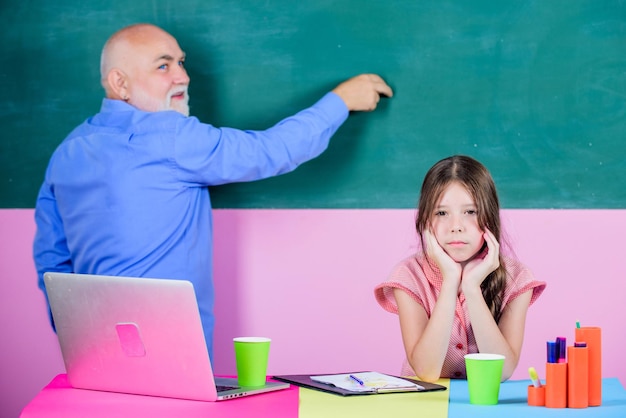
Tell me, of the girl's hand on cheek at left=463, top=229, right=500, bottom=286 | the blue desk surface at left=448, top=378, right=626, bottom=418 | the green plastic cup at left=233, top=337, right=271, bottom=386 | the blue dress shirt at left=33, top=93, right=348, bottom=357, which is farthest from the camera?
the blue dress shirt at left=33, top=93, right=348, bottom=357

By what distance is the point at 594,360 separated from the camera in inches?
63.4

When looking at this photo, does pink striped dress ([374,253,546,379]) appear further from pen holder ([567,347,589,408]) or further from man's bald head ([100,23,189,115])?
man's bald head ([100,23,189,115])

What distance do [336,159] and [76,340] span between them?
1.31 metres

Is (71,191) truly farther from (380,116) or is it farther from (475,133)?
(475,133)

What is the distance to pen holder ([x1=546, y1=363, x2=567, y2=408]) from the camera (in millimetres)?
1577

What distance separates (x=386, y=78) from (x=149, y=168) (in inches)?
32.1

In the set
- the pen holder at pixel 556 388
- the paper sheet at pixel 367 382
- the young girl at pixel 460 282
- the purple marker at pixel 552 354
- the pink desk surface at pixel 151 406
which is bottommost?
the pink desk surface at pixel 151 406

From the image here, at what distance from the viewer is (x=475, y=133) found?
2.82 metres

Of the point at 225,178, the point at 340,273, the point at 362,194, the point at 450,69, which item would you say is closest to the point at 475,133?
the point at 450,69

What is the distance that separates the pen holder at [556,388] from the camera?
5.17 ft

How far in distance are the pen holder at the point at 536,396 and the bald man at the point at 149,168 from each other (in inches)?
47.0

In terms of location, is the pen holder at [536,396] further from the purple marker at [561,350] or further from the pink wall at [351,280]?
the pink wall at [351,280]

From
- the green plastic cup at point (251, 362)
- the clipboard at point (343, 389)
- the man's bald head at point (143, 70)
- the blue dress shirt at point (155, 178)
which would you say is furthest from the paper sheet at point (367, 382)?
the man's bald head at point (143, 70)

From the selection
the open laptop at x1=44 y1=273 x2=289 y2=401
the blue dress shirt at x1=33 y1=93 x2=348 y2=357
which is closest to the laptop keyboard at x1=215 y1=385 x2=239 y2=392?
the open laptop at x1=44 y1=273 x2=289 y2=401
